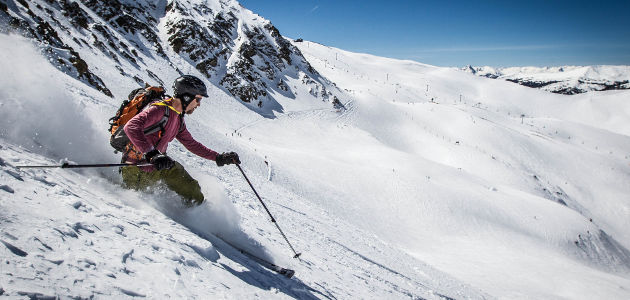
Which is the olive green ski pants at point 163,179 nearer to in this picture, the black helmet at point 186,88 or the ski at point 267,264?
the ski at point 267,264

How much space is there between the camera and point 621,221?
47.1 meters

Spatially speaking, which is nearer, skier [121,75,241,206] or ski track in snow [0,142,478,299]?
ski track in snow [0,142,478,299]

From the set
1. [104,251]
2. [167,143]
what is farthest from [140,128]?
[104,251]

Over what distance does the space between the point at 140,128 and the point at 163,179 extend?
1.07 meters

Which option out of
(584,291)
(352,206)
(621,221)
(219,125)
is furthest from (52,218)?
(621,221)

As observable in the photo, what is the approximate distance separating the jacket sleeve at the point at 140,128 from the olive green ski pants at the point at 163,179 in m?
0.90

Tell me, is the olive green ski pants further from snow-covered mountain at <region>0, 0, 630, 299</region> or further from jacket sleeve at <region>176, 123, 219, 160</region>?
jacket sleeve at <region>176, 123, 219, 160</region>

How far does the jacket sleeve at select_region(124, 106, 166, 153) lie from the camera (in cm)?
439

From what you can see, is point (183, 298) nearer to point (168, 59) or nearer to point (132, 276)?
point (132, 276)

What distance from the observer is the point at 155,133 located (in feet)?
16.6

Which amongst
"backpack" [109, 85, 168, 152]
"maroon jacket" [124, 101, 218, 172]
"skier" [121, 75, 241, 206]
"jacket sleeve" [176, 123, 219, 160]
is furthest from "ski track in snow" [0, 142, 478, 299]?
"jacket sleeve" [176, 123, 219, 160]

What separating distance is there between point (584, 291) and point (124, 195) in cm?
2423

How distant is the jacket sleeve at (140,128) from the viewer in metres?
4.39

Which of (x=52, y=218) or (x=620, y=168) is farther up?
(x=620, y=168)
